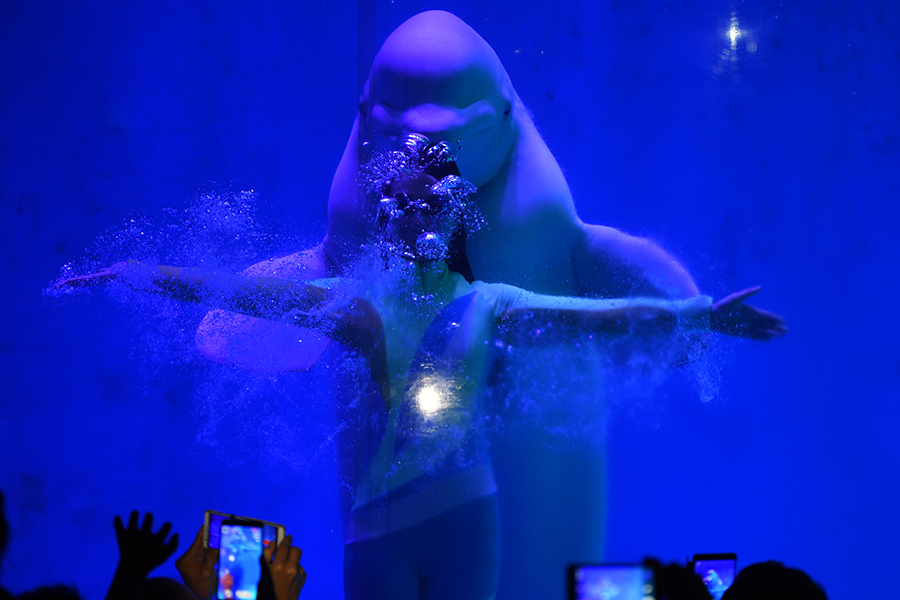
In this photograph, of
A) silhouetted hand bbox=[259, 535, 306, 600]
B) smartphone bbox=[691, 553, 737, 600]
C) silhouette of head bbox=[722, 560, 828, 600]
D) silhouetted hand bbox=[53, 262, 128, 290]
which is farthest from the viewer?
silhouetted hand bbox=[53, 262, 128, 290]

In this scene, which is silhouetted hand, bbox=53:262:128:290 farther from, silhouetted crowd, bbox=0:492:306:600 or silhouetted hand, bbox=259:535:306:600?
silhouetted hand, bbox=259:535:306:600

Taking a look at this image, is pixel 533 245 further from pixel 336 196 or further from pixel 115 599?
pixel 115 599

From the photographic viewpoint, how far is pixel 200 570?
1.63m

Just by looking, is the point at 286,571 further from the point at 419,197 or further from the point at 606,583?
the point at 419,197

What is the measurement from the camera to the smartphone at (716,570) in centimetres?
177

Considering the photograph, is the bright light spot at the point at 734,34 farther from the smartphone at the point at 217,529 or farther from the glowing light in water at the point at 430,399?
the smartphone at the point at 217,529

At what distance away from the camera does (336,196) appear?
7.00 ft

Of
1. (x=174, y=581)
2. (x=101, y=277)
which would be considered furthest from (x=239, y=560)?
(x=101, y=277)

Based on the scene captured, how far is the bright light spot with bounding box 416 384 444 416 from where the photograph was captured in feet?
6.66

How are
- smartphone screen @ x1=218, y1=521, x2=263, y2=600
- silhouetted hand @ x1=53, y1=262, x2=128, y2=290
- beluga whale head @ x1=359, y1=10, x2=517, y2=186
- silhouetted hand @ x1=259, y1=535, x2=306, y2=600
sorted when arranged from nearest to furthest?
1. silhouetted hand @ x1=259, y1=535, x2=306, y2=600
2. smartphone screen @ x1=218, y1=521, x2=263, y2=600
3. beluga whale head @ x1=359, y1=10, x2=517, y2=186
4. silhouetted hand @ x1=53, y1=262, x2=128, y2=290

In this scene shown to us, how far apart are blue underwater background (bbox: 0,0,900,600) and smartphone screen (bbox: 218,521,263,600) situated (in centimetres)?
55

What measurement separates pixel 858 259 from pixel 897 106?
0.62m

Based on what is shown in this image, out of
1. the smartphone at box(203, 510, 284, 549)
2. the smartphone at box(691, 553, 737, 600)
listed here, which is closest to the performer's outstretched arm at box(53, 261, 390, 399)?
the smartphone at box(203, 510, 284, 549)

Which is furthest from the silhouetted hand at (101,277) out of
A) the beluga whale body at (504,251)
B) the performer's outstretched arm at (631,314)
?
the performer's outstretched arm at (631,314)
